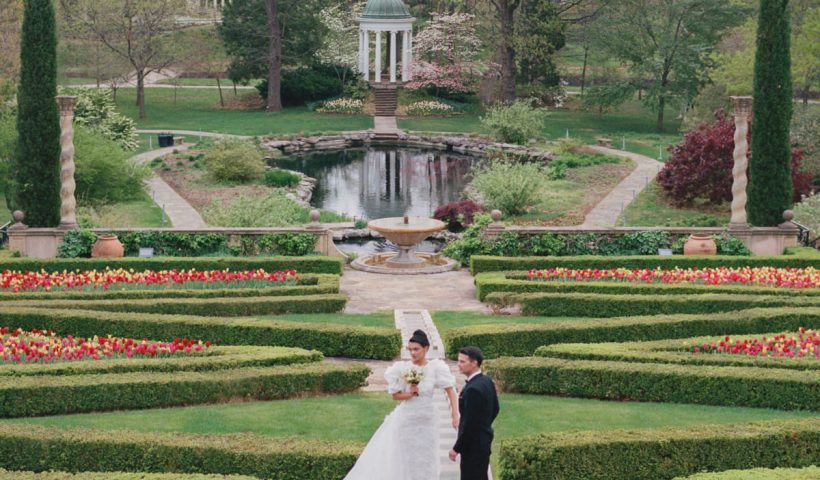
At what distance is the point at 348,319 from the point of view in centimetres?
2283

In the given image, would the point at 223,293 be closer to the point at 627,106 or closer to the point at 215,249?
the point at 215,249

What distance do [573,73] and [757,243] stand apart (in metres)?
Result: 44.9

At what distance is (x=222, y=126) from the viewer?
56.1 meters

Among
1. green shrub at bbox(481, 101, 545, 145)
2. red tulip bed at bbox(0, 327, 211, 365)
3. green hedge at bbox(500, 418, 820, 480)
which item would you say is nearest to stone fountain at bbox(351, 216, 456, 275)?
red tulip bed at bbox(0, 327, 211, 365)

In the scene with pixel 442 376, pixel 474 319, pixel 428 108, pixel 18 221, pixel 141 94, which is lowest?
pixel 474 319

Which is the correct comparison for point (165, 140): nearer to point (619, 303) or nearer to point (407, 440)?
point (619, 303)

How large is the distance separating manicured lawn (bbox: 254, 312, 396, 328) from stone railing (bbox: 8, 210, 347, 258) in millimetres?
5367

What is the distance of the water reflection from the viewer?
137 ft

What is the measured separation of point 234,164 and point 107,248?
15384mm

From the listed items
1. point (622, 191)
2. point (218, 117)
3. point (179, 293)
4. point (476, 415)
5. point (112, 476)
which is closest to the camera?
point (476, 415)

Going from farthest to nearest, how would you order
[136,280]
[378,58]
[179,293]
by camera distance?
[378,58]
[136,280]
[179,293]

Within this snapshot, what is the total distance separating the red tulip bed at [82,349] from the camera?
18.7 m

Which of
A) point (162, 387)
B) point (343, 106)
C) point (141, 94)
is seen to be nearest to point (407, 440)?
point (162, 387)

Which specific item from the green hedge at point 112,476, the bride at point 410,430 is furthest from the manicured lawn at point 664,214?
the green hedge at point 112,476
